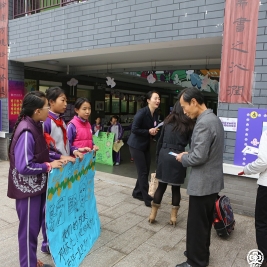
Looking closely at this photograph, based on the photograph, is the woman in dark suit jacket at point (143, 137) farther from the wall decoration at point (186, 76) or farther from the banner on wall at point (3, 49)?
the banner on wall at point (3, 49)

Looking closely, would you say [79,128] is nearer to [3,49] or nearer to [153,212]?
[153,212]

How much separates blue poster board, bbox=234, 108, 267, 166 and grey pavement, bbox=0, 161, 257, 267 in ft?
2.90

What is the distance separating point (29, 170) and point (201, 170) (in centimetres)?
143

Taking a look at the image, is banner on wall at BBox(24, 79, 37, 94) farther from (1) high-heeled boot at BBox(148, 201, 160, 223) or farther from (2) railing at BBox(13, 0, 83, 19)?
(1) high-heeled boot at BBox(148, 201, 160, 223)

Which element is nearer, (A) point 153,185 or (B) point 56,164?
(B) point 56,164

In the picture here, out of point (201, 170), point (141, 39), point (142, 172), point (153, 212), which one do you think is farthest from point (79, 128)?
point (141, 39)

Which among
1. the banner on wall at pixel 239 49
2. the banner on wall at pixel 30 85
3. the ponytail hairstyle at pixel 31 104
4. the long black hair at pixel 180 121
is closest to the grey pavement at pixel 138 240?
the long black hair at pixel 180 121

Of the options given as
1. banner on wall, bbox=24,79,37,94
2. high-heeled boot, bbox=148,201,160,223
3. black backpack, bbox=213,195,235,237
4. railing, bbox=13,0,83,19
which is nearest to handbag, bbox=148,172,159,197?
high-heeled boot, bbox=148,201,160,223

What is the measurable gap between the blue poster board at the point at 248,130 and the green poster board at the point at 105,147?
401cm

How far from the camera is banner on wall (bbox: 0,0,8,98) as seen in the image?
649 centimetres

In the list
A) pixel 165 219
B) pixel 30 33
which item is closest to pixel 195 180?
pixel 165 219

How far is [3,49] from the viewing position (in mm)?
6621

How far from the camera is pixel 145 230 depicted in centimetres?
327

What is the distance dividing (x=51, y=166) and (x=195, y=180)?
1238 millimetres
